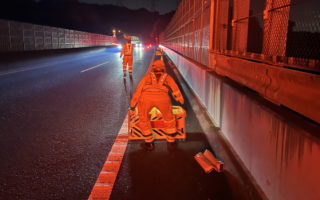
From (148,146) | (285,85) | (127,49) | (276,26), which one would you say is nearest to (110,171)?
(148,146)

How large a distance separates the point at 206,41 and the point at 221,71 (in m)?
2.79

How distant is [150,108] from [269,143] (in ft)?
6.56

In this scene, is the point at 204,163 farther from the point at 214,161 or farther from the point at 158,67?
the point at 158,67

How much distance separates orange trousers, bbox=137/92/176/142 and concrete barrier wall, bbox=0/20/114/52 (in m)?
23.2

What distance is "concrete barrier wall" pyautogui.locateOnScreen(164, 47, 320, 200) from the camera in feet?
8.11

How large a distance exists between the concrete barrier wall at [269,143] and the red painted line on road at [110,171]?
66.8 inches

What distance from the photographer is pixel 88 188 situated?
3.51 meters

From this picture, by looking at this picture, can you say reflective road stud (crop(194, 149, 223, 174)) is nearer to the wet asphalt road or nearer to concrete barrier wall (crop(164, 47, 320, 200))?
concrete barrier wall (crop(164, 47, 320, 200))

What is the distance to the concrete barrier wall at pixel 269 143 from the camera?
8.11ft

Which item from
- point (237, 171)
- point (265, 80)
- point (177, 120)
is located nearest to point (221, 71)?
point (177, 120)

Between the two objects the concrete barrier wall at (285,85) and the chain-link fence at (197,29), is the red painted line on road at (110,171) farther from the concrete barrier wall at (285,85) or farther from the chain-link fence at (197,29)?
the chain-link fence at (197,29)

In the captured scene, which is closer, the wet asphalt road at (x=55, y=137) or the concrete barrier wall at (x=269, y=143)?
the concrete barrier wall at (x=269, y=143)

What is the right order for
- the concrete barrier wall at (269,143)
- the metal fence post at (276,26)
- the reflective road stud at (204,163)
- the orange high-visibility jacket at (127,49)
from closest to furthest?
the concrete barrier wall at (269,143)
the metal fence post at (276,26)
the reflective road stud at (204,163)
the orange high-visibility jacket at (127,49)

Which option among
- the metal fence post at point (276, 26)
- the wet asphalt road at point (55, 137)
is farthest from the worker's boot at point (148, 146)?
the metal fence post at point (276, 26)
